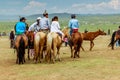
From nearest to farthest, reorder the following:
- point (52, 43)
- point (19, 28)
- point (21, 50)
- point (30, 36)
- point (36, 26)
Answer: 1. point (52, 43)
2. point (21, 50)
3. point (19, 28)
4. point (36, 26)
5. point (30, 36)

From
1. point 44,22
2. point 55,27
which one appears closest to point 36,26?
point 44,22

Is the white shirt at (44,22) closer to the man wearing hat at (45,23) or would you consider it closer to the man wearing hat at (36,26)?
the man wearing hat at (45,23)

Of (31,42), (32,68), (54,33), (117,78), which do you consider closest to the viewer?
(117,78)

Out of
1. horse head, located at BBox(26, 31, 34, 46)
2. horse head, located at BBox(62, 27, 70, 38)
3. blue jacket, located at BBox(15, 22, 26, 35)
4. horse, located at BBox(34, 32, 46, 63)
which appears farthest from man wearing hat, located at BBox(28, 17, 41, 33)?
horse head, located at BBox(62, 27, 70, 38)

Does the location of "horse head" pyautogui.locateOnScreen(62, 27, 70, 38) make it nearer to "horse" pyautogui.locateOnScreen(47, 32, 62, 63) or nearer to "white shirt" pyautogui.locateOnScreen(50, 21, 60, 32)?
"white shirt" pyautogui.locateOnScreen(50, 21, 60, 32)

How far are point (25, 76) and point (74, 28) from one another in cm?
760

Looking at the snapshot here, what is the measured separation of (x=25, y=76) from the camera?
1415cm

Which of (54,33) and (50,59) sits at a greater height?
(54,33)

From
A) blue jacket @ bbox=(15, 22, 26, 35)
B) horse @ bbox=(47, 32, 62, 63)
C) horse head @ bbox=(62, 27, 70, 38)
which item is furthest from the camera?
horse head @ bbox=(62, 27, 70, 38)

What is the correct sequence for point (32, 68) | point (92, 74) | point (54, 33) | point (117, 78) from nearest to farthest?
1. point (117, 78)
2. point (92, 74)
3. point (32, 68)
4. point (54, 33)

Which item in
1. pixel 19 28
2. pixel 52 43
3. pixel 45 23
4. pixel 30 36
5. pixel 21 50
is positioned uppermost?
pixel 45 23

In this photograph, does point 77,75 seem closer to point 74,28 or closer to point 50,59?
point 50,59

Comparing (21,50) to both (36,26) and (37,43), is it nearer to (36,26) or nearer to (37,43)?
(37,43)

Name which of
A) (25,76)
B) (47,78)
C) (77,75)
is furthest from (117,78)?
(25,76)
